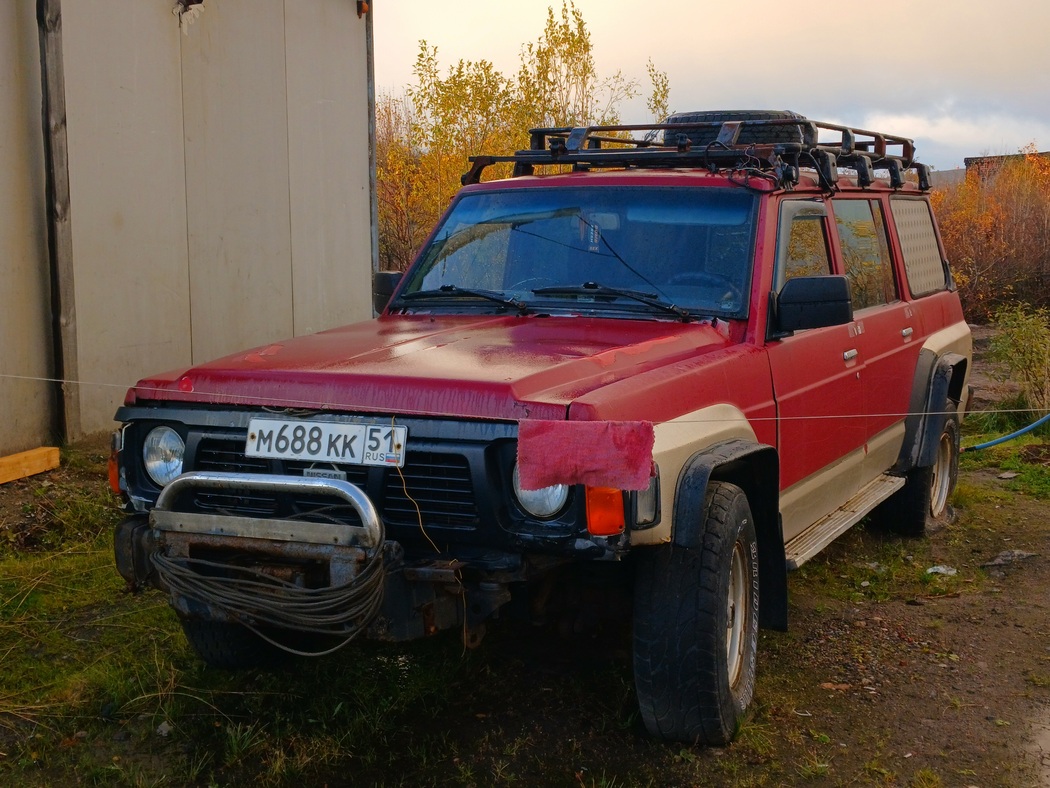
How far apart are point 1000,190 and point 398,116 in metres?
15.5

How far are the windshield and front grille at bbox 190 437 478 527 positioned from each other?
1.30 m

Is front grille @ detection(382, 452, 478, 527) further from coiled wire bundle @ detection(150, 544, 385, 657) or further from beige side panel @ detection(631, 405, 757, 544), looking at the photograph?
beige side panel @ detection(631, 405, 757, 544)

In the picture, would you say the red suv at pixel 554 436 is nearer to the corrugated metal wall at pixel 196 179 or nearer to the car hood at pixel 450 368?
the car hood at pixel 450 368

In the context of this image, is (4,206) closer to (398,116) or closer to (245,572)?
(245,572)

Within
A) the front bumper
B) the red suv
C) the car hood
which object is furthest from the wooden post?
the front bumper


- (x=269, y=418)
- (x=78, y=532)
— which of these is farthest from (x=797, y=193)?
(x=78, y=532)

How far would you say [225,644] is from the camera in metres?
4.14

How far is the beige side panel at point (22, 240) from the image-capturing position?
6.72 m

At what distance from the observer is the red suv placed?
3.17m

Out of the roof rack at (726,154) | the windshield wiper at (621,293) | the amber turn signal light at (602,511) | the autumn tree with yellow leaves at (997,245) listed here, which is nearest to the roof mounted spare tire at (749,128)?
the roof rack at (726,154)

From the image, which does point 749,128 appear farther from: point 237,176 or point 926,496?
point 237,176

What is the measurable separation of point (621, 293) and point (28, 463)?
161 inches

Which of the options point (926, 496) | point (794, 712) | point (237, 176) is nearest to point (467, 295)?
point (794, 712)

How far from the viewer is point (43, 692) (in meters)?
4.13
